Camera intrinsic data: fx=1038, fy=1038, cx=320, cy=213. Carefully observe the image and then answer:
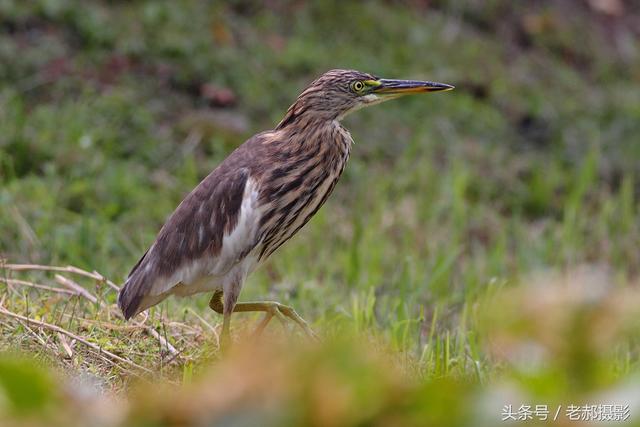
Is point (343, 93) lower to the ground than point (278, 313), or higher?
higher

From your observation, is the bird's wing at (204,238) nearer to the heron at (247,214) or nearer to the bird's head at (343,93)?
the heron at (247,214)

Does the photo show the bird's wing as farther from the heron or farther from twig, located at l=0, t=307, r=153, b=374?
twig, located at l=0, t=307, r=153, b=374

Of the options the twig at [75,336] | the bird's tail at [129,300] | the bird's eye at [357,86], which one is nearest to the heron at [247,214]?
the bird's tail at [129,300]

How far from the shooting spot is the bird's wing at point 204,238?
397cm

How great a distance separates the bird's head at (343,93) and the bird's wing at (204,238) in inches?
12.8

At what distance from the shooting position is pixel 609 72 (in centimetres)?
1013

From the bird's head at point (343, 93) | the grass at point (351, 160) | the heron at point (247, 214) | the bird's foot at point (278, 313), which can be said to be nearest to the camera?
the heron at point (247, 214)

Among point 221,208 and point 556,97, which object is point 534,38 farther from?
point 221,208

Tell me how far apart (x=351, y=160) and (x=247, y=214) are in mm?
3846

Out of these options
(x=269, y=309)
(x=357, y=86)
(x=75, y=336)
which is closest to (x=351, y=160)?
(x=357, y=86)

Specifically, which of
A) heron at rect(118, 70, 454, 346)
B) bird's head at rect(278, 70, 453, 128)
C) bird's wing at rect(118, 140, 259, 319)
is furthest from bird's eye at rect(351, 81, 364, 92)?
bird's wing at rect(118, 140, 259, 319)

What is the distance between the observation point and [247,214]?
155 inches

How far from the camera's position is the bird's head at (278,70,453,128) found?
14.1 feet

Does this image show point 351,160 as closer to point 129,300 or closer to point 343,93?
point 343,93
